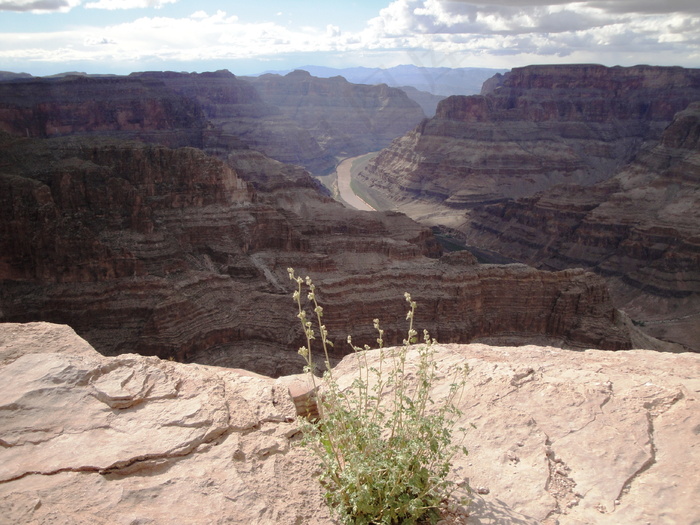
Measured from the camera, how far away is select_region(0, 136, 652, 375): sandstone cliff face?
94.3 feet

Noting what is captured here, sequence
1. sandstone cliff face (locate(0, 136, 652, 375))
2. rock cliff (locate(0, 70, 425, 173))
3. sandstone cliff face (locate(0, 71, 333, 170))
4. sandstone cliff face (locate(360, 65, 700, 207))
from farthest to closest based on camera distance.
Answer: sandstone cliff face (locate(360, 65, 700, 207)) < rock cliff (locate(0, 70, 425, 173)) < sandstone cliff face (locate(0, 71, 333, 170)) < sandstone cliff face (locate(0, 136, 652, 375))

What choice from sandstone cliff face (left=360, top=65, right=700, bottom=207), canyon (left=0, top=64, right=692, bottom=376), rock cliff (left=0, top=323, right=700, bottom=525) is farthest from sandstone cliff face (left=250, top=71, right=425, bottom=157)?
rock cliff (left=0, top=323, right=700, bottom=525)

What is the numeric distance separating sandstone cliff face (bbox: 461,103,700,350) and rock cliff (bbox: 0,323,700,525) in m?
40.6

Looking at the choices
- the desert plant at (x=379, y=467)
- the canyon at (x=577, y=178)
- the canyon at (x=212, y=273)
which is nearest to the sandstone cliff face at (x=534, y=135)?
the canyon at (x=577, y=178)

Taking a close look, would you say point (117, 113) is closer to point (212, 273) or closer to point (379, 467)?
point (212, 273)

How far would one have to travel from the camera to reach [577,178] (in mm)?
89250

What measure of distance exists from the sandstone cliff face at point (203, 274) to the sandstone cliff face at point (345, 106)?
9917cm

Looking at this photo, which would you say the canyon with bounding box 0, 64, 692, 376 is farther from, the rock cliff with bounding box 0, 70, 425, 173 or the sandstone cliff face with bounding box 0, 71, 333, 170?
the sandstone cliff face with bounding box 0, 71, 333, 170

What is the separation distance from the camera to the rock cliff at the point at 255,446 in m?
4.75

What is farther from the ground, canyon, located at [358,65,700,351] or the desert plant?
the desert plant

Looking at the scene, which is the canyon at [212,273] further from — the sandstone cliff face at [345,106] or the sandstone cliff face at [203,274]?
the sandstone cliff face at [345,106]

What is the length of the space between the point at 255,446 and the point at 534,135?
97900mm

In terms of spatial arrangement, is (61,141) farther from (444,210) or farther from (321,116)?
(321,116)

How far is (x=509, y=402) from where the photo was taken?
22.4 ft
